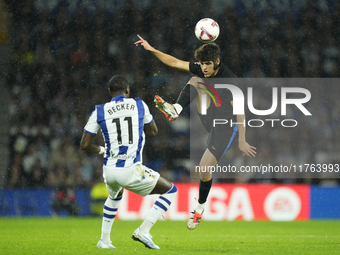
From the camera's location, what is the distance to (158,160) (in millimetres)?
13258

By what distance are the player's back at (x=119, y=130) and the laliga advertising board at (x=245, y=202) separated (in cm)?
680

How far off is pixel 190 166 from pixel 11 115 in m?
5.11

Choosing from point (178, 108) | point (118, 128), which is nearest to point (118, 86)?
point (118, 128)

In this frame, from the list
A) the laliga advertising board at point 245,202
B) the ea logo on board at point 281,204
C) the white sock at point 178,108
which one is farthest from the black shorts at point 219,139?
the ea logo on board at point 281,204

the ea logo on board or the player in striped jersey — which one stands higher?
the player in striped jersey

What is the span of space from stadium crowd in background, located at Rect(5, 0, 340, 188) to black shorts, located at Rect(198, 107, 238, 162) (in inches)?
254

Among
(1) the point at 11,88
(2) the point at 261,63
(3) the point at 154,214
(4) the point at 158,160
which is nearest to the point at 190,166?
(4) the point at 158,160

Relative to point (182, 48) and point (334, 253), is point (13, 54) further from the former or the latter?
point (334, 253)

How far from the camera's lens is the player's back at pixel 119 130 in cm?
507

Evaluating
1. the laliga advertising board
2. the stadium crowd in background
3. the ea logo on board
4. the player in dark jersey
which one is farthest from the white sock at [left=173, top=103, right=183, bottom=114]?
the stadium crowd in background

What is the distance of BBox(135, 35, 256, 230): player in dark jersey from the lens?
606 centimetres

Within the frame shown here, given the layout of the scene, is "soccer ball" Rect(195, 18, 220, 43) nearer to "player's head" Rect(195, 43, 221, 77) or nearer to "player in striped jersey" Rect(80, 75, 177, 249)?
"player's head" Rect(195, 43, 221, 77)

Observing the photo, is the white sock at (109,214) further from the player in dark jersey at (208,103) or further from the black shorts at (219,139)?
the black shorts at (219,139)

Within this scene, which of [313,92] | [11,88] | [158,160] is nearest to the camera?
[158,160]
